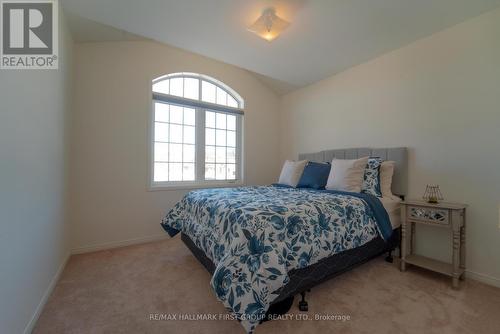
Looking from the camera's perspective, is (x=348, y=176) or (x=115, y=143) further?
(x=115, y=143)

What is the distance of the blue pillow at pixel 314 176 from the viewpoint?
2645mm

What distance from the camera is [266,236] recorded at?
53.0 inches

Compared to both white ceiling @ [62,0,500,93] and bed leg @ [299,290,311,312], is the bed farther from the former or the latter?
white ceiling @ [62,0,500,93]

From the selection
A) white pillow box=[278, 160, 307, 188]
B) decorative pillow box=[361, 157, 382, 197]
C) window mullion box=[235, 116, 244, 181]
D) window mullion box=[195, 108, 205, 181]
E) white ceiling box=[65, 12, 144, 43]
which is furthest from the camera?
window mullion box=[235, 116, 244, 181]

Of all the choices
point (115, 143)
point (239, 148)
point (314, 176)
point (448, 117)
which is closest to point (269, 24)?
point (314, 176)

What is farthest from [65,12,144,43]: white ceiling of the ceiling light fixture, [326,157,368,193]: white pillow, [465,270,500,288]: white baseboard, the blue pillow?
[465,270,500,288]: white baseboard

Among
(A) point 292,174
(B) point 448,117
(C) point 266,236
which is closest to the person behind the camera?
(C) point 266,236

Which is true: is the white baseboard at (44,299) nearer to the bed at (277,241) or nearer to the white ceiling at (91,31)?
the bed at (277,241)

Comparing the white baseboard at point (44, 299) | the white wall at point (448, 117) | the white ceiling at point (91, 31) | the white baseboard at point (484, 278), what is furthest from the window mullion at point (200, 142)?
the white baseboard at point (484, 278)

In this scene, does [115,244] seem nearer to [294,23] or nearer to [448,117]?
[294,23]

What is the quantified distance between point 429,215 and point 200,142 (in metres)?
2.95

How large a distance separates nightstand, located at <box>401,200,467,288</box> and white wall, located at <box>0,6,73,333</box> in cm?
293

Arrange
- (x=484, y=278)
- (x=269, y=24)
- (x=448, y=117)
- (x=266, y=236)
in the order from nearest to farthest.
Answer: (x=266, y=236) < (x=484, y=278) < (x=269, y=24) < (x=448, y=117)

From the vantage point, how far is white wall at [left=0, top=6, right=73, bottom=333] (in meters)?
1.13
